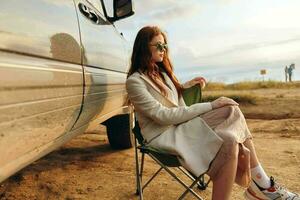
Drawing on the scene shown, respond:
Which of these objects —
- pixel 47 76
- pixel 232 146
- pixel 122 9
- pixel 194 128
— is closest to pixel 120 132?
pixel 122 9

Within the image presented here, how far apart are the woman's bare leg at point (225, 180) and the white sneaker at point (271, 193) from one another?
391mm

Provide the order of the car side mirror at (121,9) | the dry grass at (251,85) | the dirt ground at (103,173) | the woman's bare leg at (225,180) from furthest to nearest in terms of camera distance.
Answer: the dry grass at (251,85)
the car side mirror at (121,9)
the dirt ground at (103,173)
the woman's bare leg at (225,180)

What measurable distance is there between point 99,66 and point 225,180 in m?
1.13

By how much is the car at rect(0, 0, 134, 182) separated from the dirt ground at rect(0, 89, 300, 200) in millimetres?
725

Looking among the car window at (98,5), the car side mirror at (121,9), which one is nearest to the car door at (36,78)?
the car window at (98,5)

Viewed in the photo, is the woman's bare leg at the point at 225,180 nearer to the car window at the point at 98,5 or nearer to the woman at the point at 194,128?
the woman at the point at 194,128

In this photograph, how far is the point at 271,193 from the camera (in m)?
2.62

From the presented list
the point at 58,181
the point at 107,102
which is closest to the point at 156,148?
→ the point at 107,102

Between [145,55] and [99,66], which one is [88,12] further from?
[145,55]

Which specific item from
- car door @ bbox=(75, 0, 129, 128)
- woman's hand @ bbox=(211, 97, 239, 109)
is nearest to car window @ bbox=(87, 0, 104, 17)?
car door @ bbox=(75, 0, 129, 128)

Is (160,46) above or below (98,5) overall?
below

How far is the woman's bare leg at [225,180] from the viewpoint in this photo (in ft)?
7.61

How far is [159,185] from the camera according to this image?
3.47 metres

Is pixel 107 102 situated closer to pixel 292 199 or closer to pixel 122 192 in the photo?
pixel 122 192
